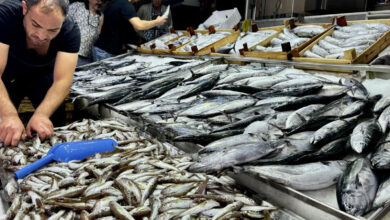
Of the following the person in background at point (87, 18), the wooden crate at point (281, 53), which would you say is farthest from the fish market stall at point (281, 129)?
the person in background at point (87, 18)

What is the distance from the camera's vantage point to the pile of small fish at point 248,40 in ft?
13.2

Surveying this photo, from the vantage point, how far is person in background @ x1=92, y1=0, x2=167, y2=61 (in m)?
5.04

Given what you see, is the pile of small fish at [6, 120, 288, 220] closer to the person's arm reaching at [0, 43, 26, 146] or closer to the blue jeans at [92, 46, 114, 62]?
the person's arm reaching at [0, 43, 26, 146]

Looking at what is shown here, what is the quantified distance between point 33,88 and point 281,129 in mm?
3049

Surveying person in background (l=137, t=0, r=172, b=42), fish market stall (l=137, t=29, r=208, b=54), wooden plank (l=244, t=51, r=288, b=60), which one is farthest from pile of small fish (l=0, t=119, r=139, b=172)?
person in background (l=137, t=0, r=172, b=42)

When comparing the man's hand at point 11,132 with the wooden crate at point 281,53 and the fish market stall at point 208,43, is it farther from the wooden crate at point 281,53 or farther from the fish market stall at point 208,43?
the fish market stall at point 208,43

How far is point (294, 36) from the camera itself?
12.9ft

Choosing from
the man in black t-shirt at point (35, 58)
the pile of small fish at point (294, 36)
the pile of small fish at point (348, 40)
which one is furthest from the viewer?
the pile of small fish at point (294, 36)

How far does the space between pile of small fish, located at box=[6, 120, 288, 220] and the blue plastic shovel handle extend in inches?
1.3

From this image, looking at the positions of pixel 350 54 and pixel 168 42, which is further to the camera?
pixel 168 42

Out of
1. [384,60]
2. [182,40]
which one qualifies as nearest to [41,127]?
[384,60]

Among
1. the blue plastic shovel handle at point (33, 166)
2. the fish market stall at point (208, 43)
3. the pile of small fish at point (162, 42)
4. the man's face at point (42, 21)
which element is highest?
the man's face at point (42, 21)

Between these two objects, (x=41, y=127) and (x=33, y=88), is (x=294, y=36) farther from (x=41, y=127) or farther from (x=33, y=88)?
(x=33, y=88)

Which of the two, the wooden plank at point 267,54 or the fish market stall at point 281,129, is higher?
the wooden plank at point 267,54
